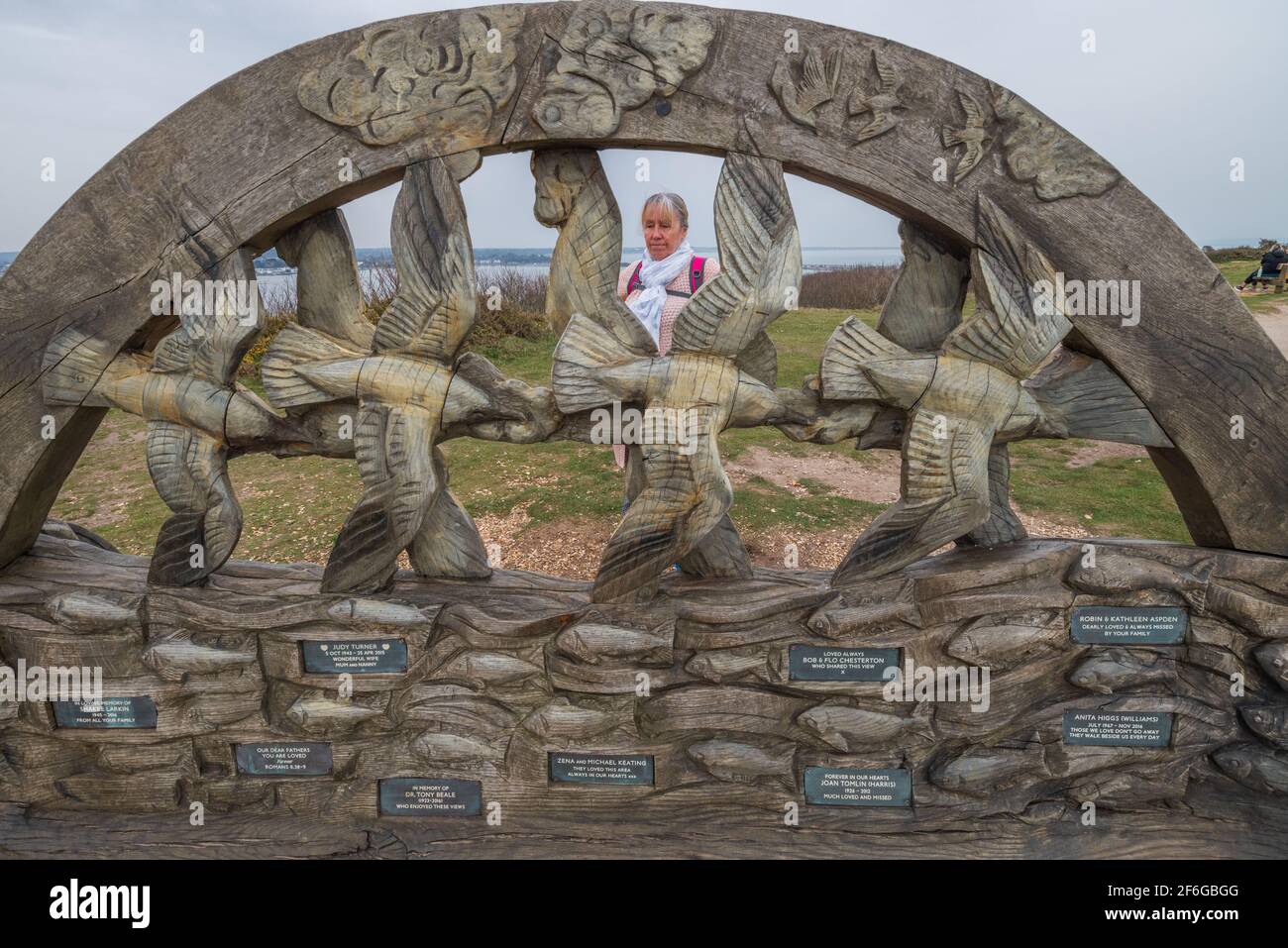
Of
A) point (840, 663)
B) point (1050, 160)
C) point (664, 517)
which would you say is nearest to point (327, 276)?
point (664, 517)

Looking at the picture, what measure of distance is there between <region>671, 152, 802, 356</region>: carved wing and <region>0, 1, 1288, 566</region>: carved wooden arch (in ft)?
0.32

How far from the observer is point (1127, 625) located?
8.80ft

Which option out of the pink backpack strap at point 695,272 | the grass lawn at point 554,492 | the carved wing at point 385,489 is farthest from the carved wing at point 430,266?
the grass lawn at point 554,492

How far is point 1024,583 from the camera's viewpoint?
270 cm

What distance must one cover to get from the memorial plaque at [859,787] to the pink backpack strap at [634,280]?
2.76 metres

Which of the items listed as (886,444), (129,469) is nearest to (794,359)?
(886,444)

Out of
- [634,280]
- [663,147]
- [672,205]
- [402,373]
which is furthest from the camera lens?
[634,280]

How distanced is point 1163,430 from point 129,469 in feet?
25.8

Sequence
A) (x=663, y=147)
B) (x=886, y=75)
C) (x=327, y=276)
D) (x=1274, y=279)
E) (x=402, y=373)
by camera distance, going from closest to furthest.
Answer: (x=886, y=75), (x=663, y=147), (x=402, y=373), (x=327, y=276), (x=1274, y=279)

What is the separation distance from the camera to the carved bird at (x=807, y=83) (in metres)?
2.31

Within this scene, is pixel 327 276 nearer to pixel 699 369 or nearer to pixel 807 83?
pixel 699 369

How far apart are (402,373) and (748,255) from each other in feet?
4.07

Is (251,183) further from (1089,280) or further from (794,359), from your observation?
(794,359)

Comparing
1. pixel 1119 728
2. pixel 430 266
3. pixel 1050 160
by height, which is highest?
pixel 1050 160
